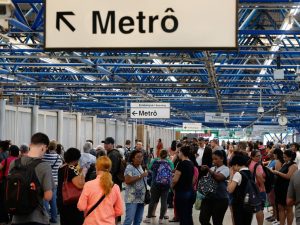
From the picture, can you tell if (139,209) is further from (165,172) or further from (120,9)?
(120,9)

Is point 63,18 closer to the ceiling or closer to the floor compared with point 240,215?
closer to the ceiling

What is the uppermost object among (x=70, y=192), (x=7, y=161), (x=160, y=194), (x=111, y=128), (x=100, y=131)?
(x=111, y=128)

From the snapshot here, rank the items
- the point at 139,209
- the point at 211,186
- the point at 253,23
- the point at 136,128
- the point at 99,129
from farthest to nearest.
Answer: the point at 136,128 → the point at 99,129 → the point at 253,23 → the point at 139,209 → the point at 211,186

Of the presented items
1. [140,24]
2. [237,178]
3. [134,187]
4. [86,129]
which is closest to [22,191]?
[140,24]

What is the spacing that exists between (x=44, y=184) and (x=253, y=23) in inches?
490

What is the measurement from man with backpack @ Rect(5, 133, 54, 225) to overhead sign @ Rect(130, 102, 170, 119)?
18.6m

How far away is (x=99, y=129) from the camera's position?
966 inches

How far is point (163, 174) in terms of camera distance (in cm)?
1427

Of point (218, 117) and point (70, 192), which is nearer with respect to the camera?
point (70, 192)

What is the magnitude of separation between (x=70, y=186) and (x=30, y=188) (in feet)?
10.2

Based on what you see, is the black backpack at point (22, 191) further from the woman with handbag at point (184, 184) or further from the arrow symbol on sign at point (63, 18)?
the woman with handbag at point (184, 184)

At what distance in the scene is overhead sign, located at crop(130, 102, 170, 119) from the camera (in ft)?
82.0

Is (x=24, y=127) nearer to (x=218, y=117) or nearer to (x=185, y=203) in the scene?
(x=185, y=203)

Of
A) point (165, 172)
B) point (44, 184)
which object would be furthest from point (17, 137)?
point (44, 184)
